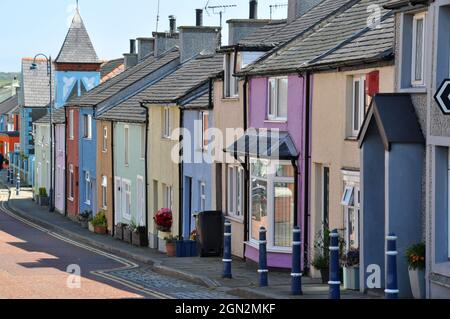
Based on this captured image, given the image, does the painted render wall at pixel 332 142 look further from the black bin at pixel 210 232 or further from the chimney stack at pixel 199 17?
the chimney stack at pixel 199 17

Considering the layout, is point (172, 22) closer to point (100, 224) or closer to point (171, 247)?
point (100, 224)

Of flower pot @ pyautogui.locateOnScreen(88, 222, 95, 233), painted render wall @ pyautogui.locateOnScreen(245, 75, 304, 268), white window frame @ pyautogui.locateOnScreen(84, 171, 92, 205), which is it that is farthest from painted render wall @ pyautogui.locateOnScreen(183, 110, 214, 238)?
white window frame @ pyautogui.locateOnScreen(84, 171, 92, 205)

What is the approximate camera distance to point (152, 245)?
134ft

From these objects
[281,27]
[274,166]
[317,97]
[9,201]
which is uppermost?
[281,27]

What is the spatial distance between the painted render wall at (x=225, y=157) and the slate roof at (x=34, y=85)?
56.5 m

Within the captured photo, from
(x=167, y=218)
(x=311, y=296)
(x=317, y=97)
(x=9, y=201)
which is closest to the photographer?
(x=311, y=296)

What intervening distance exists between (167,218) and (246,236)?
8.47m

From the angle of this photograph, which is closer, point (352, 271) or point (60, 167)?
point (352, 271)

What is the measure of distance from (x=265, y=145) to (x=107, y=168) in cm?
2339

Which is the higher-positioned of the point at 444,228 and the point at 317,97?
the point at 317,97

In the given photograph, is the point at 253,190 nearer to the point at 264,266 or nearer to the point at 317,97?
the point at 317,97

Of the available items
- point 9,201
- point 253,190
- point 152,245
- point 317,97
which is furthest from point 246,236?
point 9,201

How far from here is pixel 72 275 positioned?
2597 centimetres

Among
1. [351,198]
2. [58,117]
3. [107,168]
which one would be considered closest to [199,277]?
[351,198]
